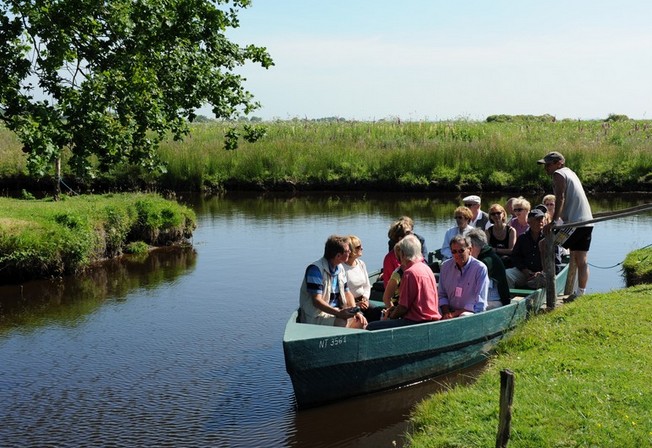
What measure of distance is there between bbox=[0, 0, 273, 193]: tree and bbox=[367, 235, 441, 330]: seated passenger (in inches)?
174

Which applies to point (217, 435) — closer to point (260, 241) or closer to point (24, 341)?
point (24, 341)

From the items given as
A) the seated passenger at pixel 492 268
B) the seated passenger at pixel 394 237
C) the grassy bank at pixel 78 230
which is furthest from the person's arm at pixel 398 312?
the grassy bank at pixel 78 230

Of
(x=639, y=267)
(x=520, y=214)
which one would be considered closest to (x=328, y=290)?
(x=520, y=214)

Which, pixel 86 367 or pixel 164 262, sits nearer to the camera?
pixel 86 367

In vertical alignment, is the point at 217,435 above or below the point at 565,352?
below

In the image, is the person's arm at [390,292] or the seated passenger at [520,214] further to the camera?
the seated passenger at [520,214]

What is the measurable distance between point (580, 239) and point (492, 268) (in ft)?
4.40

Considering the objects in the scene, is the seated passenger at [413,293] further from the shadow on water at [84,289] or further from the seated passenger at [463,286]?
the shadow on water at [84,289]

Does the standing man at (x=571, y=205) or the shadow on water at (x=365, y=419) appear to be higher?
the standing man at (x=571, y=205)

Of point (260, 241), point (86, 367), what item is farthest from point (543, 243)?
point (260, 241)

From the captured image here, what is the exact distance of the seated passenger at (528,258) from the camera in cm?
1178

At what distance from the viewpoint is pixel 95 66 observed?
12227mm

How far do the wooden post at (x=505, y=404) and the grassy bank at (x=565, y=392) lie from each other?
41 centimetres

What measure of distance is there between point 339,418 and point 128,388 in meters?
2.79
